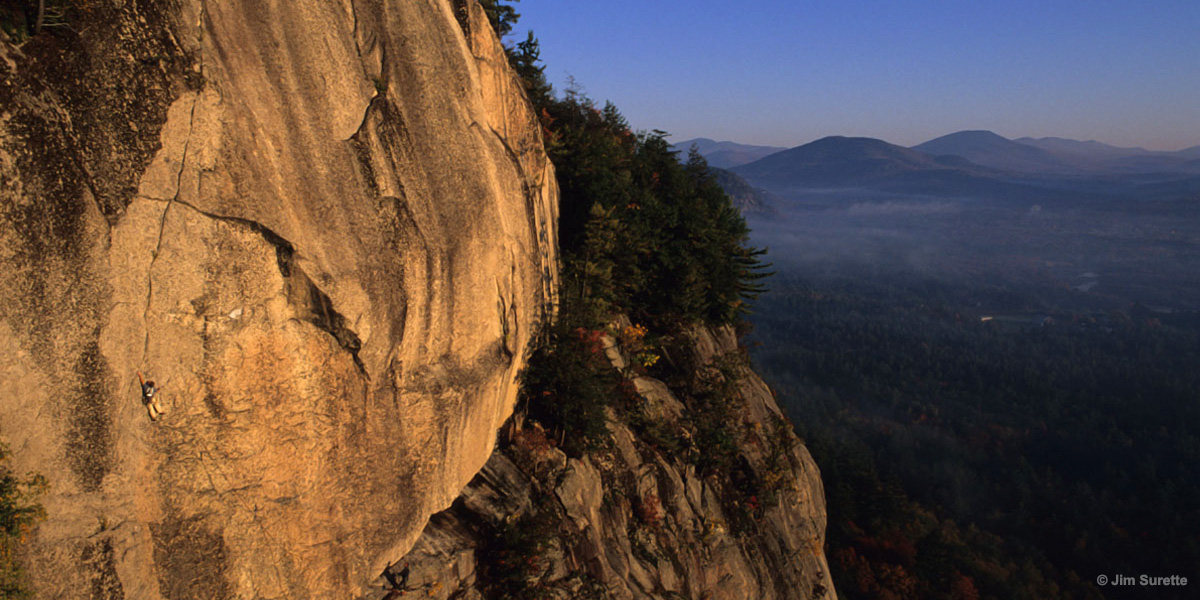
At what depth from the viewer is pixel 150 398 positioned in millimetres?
7000

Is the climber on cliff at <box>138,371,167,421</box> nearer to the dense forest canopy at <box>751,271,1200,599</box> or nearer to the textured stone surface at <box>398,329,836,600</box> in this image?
the textured stone surface at <box>398,329,836,600</box>

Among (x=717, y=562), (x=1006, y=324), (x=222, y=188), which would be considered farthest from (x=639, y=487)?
(x=1006, y=324)

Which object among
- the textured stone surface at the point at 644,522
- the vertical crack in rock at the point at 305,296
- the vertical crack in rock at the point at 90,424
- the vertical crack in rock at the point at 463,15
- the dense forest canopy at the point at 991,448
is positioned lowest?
the dense forest canopy at the point at 991,448

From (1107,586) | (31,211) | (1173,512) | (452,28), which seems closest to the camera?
(31,211)

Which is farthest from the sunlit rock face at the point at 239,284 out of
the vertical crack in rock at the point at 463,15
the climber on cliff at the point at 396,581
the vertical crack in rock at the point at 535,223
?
the vertical crack in rock at the point at 535,223

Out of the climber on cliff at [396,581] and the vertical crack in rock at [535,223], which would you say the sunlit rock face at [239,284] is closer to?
the climber on cliff at [396,581]

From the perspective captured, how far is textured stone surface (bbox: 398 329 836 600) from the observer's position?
11102 millimetres

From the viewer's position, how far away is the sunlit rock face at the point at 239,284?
6.26 m

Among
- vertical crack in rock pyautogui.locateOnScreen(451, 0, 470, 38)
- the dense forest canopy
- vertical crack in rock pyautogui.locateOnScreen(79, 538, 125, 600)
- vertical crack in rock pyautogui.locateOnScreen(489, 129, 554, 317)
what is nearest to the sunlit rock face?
vertical crack in rock pyautogui.locateOnScreen(79, 538, 125, 600)

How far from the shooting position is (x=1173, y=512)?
6975cm

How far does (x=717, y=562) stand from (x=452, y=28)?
14.6m

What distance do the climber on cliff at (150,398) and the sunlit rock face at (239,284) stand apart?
0.07 meters

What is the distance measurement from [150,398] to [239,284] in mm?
1658

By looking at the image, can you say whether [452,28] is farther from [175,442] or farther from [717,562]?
[717,562]
